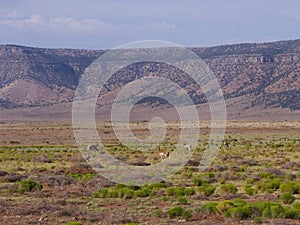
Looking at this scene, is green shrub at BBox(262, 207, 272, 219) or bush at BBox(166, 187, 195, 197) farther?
bush at BBox(166, 187, 195, 197)

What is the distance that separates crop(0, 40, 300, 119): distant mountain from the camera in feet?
485

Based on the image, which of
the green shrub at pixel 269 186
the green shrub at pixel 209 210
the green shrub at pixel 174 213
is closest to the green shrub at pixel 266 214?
the green shrub at pixel 209 210

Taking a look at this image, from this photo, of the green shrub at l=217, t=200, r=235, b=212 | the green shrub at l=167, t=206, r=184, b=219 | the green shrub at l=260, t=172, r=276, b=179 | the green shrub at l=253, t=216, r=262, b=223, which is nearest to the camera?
the green shrub at l=253, t=216, r=262, b=223

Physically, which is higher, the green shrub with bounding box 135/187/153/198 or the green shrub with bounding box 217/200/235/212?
the green shrub with bounding box 217/200/235/212

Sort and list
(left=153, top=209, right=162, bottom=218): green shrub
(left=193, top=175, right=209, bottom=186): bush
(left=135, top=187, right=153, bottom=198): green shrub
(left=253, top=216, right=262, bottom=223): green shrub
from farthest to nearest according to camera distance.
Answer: (left=193, top=175, right=209, bottom=186): bush
(left=135, top=187, right=153, bottom=198): green shrub
(left=153, top=209, right=162, bottom=218): green shrub
(left=253, top=216, right=262, bottom=223): green shrub

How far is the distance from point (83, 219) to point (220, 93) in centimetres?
13538

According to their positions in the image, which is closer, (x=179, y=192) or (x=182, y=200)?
(x=182, y=200)

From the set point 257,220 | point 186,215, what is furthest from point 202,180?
point 257,220

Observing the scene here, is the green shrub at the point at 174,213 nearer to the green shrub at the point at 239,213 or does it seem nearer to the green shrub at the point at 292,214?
the green shrub at the point at 239,213

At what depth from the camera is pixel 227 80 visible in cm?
16762

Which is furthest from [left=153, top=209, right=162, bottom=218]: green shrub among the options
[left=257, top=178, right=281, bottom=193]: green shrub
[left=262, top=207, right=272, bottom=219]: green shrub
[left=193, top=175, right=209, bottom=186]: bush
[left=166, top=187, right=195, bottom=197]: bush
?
[left=193, top=175, right=209, bottom=186]: bush

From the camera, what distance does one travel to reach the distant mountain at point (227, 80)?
147875mm

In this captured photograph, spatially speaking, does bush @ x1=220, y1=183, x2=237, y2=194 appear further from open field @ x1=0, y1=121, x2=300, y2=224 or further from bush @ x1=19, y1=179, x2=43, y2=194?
bush @ x1=19, y1=179, x2=43, y2=194

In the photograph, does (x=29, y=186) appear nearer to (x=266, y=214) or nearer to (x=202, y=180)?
(x=202, y=180)
